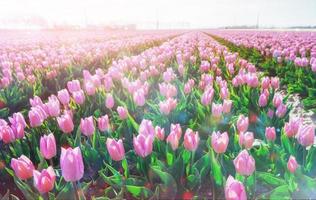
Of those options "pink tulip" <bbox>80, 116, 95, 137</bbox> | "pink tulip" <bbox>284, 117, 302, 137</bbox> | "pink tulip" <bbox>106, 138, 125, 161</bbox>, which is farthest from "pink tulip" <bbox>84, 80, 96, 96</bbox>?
"pink tulip" <bbox>284, 117, 302, 137</bbox>

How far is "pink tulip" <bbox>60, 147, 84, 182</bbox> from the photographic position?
1585 millimetres

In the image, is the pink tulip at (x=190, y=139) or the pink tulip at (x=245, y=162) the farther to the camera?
the pink tulip at (x=190, y=139)

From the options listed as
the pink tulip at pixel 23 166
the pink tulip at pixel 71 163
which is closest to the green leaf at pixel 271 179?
the pink tulip at pixel 71 163

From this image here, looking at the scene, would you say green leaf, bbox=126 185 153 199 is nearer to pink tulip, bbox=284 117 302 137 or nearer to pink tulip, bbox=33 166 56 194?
pink tulip, bbox=33 166 56 194

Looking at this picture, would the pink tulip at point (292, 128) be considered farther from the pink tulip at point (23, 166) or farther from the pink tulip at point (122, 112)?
the pink tulip at point (23, 166)

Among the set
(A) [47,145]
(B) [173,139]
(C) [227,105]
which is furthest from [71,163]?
(C) [227,105]

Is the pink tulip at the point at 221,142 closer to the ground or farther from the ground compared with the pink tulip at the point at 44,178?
farther from the ground

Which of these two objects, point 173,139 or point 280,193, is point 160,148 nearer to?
point 173,139

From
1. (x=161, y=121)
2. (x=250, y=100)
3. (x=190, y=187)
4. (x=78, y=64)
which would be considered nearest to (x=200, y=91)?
(x=250, y=100)

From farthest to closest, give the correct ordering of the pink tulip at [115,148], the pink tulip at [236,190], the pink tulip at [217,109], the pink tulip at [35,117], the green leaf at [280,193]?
1. the pink tulip at [217,109]
2. the pink tulip at [35,117]
3. the pink tulip at [115,148]
4. the green leaf at [280,193]
5. the pink tulip at [236,190]

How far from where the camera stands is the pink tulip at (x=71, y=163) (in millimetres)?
1585

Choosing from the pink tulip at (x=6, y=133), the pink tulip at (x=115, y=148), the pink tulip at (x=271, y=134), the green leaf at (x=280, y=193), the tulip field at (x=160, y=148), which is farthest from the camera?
the pink tulip at (x=6, y=133)

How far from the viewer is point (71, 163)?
1.61m

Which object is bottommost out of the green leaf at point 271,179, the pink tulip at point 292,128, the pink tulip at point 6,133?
the green leaf at point 271,179
